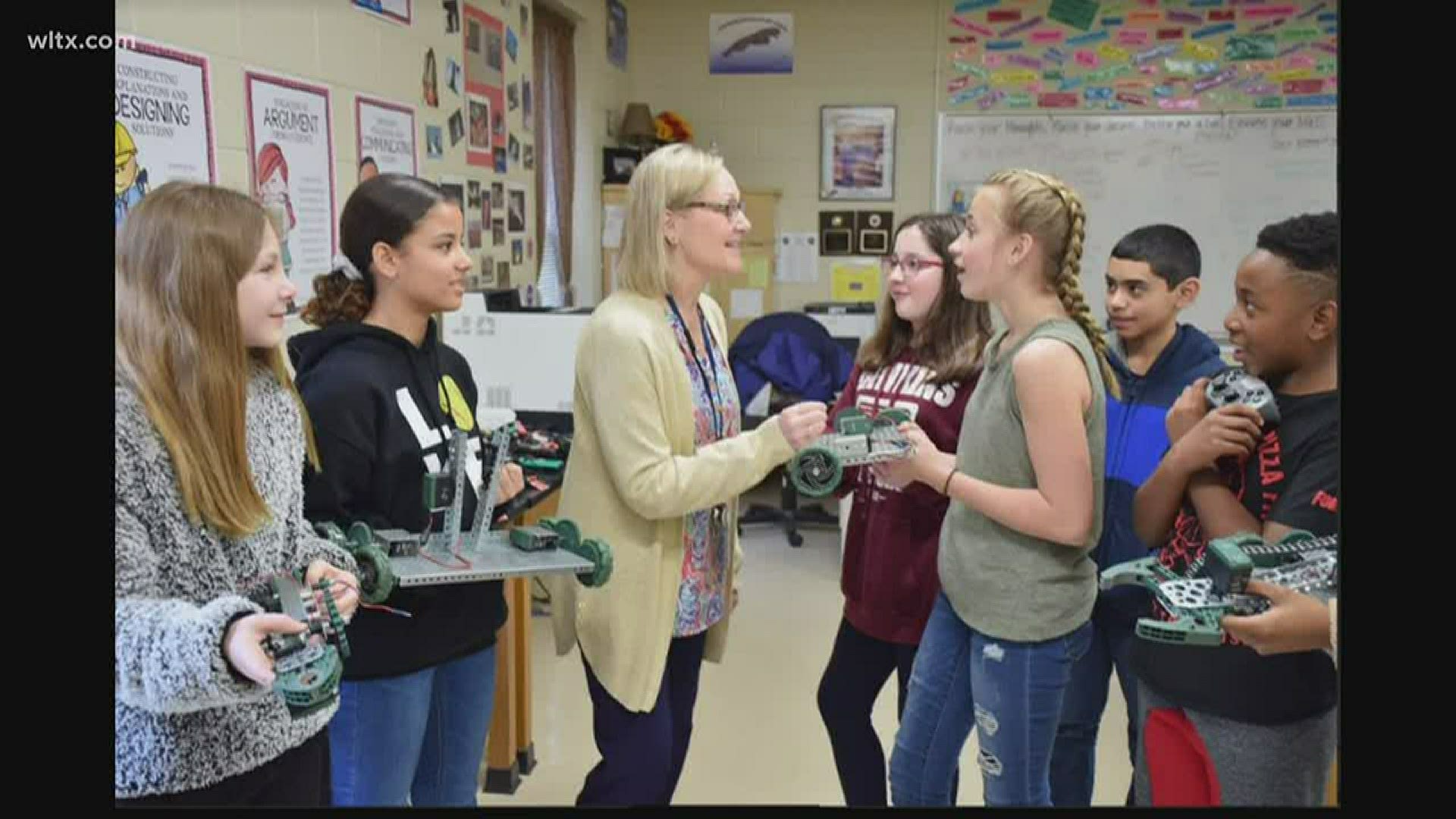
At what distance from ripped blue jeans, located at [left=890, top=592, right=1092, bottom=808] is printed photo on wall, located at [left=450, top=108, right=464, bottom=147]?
6.13 ft

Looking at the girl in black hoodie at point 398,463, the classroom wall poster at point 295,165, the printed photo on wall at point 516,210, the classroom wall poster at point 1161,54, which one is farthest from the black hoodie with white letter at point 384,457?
the classroom wall poster at point 1161,54

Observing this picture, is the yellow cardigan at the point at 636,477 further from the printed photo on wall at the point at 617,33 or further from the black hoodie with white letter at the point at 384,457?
the printed photo on wall at the point at 617,33

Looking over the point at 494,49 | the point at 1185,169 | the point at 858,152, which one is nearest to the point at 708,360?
the point at 494,49

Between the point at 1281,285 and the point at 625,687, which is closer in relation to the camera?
the point at 1281,285

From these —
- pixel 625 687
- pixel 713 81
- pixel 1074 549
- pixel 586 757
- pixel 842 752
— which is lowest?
pixel 586 757

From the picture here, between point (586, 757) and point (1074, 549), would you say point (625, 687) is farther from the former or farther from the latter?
point (586, 757)

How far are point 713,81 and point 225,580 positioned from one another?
407 centimetres

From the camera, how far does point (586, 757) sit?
225 centimetres

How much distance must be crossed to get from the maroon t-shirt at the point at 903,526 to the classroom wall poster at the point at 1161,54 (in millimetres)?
3255

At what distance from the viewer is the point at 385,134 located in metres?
2.33

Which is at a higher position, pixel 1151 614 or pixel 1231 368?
pixel 1231 368
